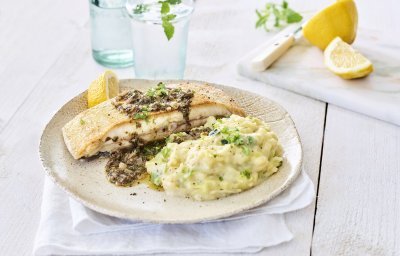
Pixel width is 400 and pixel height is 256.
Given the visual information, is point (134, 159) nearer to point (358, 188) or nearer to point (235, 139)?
point (235, 139)

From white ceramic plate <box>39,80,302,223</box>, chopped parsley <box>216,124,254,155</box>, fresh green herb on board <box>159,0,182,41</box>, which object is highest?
fresh green herb on board <box>159,0,182,41</box>

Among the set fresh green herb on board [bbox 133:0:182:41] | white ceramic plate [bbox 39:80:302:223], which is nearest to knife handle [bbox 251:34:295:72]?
fresh green herb on board [bbox 133:0:182:41]

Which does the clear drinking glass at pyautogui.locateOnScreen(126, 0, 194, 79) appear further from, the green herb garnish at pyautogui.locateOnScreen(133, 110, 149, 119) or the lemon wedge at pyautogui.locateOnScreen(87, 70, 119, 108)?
the green herb garnish at pyautogui.locateOnScreen(133, 110, 149, 119)

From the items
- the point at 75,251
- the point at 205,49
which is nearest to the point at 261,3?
the point at 205,49

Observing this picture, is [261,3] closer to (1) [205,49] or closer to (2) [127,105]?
(1) [205,49]

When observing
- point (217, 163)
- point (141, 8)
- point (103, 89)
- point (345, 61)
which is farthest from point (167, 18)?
point (217, 163)

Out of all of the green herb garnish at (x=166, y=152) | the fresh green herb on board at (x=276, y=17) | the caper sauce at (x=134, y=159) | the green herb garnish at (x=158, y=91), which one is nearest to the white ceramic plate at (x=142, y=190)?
the caper sauce at (x=134, y=159)
